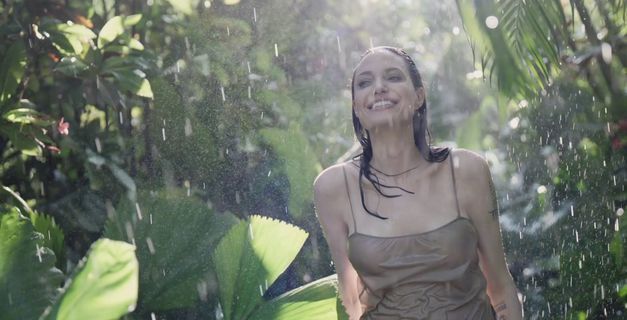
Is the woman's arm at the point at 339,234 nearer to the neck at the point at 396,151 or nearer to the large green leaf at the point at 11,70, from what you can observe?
the neck at the point at 396,151

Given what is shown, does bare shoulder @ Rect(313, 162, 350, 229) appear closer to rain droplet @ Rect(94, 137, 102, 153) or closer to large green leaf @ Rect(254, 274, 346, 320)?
large green leaf @ Rect(254, 274, 346, 320)

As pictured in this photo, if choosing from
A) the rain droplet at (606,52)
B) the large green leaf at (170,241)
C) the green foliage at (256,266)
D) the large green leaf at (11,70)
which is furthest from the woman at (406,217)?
the rain droplet at (606,52)

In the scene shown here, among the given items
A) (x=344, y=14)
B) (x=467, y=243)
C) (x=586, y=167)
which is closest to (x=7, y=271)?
(x=467, y=243)

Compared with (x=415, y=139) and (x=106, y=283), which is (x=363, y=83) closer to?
(x=415, y=139)

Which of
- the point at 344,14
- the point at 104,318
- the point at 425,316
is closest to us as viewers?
the point at 104,318

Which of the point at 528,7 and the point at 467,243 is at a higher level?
the point at 528,7

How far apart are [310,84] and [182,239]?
2174 millimetres

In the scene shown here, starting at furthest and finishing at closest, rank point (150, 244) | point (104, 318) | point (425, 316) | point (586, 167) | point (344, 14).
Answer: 1. point (344, 14)
2. point (586, 167)
3. point (150, 244)
4. point (425, 316)
5. point (104, 318)

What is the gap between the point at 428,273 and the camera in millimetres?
1875

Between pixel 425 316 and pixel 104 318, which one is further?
pixel 425 316

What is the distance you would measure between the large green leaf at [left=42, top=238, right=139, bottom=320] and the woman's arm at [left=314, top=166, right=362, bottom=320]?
3.99ft

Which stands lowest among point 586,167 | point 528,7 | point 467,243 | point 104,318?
point 586,167

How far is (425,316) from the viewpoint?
1855mm

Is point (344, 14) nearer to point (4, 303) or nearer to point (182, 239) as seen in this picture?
point (182, 239)
